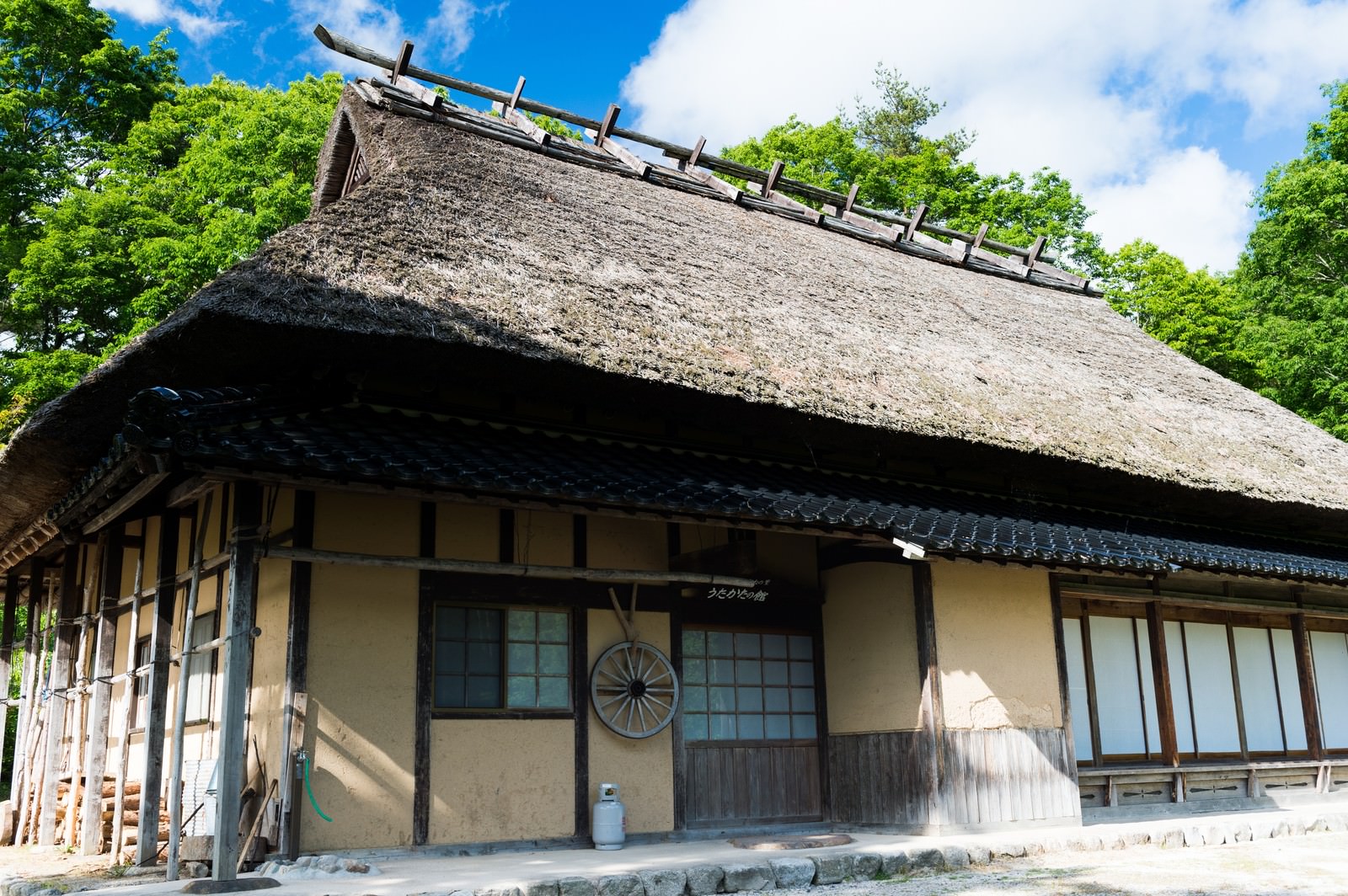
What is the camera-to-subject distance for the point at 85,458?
24.2 feet

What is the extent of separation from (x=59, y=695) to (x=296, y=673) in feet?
13.7

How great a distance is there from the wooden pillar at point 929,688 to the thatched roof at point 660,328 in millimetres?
1088

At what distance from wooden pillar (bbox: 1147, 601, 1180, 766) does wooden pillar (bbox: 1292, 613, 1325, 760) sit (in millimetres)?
2022

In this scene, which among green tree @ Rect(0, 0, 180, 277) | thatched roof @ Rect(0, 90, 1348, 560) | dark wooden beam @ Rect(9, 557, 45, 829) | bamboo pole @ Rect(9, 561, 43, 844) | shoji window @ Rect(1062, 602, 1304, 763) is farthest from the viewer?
green tree @ Rect(0, 0, 180, 277)

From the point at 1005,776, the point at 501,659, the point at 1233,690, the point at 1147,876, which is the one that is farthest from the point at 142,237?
the point at 1147,876

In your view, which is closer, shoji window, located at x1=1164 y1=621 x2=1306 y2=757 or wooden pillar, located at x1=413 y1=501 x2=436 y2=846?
wooden pillar, located at x1=413 y1=501 x2=436 y2=846

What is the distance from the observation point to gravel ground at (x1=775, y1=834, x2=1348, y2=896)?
209 inches

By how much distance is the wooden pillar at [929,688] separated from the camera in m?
7.18

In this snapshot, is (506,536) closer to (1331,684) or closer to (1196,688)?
(1196,688)

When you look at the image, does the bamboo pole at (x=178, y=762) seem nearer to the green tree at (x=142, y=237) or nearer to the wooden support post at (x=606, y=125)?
the wooden support post at (x=606, y=125)

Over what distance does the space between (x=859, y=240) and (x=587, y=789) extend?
8.49m

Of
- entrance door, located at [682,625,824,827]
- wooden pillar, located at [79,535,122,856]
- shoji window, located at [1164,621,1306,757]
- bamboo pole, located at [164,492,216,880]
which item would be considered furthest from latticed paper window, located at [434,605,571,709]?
shoji window, located at [1164,621,1306,757]

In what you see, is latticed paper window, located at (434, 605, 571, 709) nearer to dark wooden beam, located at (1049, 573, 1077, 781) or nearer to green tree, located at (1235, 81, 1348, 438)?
dark wooden beam, located at (1049, 573, 1077, 781)

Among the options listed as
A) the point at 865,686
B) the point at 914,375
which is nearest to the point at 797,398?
the point at 914,375
